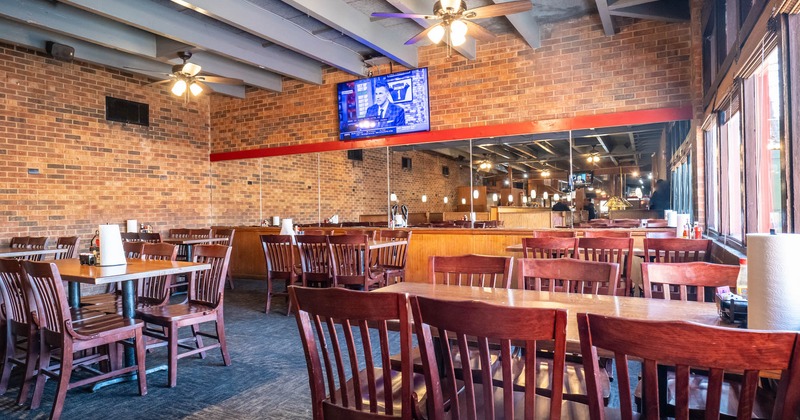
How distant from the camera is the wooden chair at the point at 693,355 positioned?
0.98m

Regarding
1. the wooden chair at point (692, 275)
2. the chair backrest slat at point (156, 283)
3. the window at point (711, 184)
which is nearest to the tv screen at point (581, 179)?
the window at point (711, 184)

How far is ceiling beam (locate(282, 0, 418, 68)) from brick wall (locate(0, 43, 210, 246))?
3.92m

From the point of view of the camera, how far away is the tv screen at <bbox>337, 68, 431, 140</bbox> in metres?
7.10

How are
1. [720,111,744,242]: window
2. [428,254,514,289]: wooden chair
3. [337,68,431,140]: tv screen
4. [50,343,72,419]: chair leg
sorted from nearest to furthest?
[428,254,514,289]: wooden chair < [50,343,72,419]: chair leg < [720,111,744,242]: window < [337,68,431,140]: tv screen

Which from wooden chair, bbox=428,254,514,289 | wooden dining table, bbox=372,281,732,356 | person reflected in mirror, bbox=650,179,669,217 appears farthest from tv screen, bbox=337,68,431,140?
person reflected in mirror, bbox=650,179,669,217

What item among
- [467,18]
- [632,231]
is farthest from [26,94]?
[632,231]

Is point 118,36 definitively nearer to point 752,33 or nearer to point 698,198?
point 752,33

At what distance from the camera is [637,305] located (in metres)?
2.08

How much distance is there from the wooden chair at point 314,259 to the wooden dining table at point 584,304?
106 inches

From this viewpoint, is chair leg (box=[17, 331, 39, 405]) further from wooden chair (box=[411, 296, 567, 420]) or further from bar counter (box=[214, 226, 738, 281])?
bar counter (box=[214, 226, 738, 281])

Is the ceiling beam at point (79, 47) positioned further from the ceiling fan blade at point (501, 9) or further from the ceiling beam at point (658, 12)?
the ceiling beam at point (658, 12)

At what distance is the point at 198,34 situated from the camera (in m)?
5.93

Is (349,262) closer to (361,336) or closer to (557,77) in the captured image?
(361,336)

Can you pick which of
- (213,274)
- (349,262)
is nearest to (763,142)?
(349,262)
